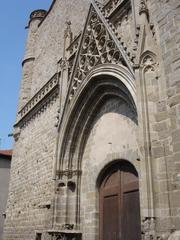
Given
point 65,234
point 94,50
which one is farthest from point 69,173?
point 94,50

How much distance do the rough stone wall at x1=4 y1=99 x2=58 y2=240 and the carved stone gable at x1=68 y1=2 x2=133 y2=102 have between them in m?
1.64

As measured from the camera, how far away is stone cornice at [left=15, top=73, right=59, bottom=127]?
923cm

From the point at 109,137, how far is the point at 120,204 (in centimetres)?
149

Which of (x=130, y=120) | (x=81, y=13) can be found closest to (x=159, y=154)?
(x=130, y=120)

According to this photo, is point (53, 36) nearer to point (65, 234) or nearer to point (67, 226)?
point (67, 226)

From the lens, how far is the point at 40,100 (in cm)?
990

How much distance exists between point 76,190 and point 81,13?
6688 millimetres

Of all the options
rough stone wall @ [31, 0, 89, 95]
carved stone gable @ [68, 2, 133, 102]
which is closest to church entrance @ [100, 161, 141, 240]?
carved stone gable @ [68, 2, 133, 102]

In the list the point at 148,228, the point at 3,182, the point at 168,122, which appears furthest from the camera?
the point at 3,182

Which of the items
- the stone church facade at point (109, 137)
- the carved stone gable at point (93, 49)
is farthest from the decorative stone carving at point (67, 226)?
the carved stone gable at point (93, 49)

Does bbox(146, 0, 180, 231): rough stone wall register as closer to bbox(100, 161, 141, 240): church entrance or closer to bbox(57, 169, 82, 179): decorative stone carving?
bbox(100, 161, 141, 240): church entrance

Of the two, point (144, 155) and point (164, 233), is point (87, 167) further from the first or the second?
point (164, 233)

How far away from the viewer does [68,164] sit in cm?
725

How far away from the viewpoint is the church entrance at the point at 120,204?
18.2 feet
